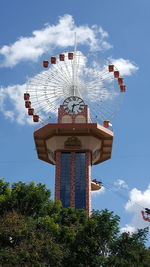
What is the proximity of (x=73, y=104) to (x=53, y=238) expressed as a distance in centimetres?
3455

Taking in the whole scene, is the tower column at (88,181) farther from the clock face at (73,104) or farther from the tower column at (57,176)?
the clock face at (73,104)

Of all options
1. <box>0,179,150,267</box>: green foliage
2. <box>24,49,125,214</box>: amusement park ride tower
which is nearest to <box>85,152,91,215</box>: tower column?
<box>24,49,125,214</box>: amusement park ride tower

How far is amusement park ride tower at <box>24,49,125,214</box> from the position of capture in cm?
5562

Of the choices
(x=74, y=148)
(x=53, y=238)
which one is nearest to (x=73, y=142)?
(x=74, y=148)

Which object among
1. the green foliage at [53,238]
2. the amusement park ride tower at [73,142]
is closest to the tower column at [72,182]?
the amusement park ride tower at [73,142]

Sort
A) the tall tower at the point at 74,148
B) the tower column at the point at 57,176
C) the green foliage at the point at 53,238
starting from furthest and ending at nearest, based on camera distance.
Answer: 1. the tall tower at the point at 74,148
2. the tower column at the point at 57,176
3. the green foliage at the point at 53,238

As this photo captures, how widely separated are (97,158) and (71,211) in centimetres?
2768

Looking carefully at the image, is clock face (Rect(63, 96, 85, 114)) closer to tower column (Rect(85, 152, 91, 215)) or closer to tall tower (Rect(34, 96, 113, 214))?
tall tower (Rect(34, 96, 113, 214))

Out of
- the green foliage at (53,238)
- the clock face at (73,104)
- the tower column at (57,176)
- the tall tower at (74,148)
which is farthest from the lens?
the clock face at (73,104)

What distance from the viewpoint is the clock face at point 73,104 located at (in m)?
61.7

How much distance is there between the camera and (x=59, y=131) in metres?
57.2

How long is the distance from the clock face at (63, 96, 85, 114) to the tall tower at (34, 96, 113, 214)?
0.47m

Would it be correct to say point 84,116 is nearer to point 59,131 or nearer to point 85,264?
point 59,131

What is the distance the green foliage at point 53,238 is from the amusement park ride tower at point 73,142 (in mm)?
20687
